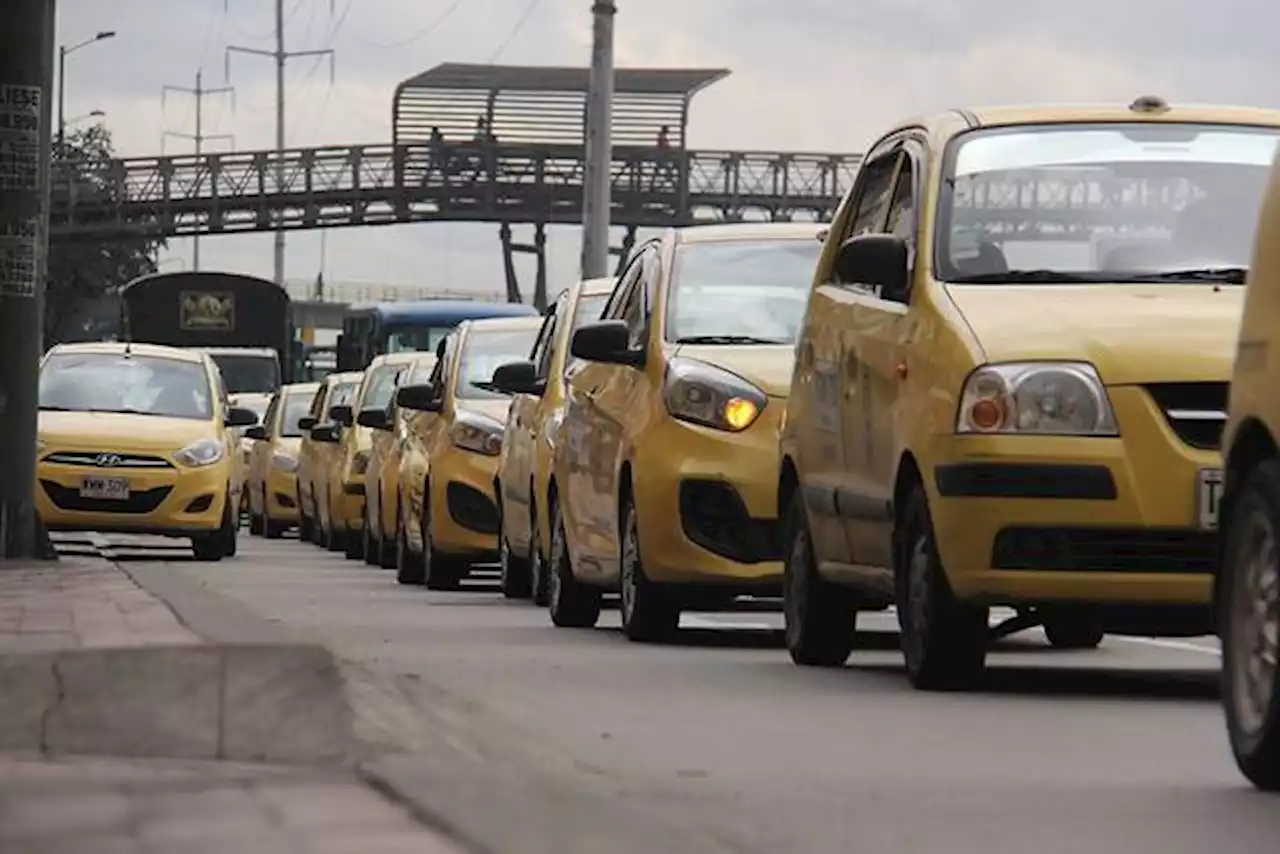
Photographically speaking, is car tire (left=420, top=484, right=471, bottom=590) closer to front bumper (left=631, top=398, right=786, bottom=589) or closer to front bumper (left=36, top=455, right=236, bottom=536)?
front bumper (left=36, top=455, right=236, bottom=536)

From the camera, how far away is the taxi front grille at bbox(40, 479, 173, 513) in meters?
27.2

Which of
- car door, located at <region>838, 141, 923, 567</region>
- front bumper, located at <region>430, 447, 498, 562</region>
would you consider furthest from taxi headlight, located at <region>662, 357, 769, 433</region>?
front bumper, located at <region>430, 447, 498, 562</region>

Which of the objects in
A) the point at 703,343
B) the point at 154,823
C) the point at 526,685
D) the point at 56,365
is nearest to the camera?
the point at 154,823

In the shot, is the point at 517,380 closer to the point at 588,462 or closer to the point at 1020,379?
the point at 588,462

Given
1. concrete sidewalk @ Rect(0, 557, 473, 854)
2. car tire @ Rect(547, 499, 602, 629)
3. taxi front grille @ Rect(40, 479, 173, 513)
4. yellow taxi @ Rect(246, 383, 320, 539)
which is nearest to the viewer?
concrete sidewalk @ Rect(0, 557, 473, 854)

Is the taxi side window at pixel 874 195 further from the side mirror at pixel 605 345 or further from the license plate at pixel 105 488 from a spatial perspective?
the license plate at pixel 105 488

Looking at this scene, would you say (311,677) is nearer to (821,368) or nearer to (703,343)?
(821,368)

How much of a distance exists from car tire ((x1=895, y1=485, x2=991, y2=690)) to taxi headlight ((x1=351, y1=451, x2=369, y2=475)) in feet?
61.4

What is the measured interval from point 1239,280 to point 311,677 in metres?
3.69

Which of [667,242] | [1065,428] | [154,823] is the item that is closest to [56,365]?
[667,242]

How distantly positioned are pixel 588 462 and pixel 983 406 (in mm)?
Answer: 5333

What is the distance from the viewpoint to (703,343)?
583 inches

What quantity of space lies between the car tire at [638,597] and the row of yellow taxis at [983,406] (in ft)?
0.06

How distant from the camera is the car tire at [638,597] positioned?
14438 mm
